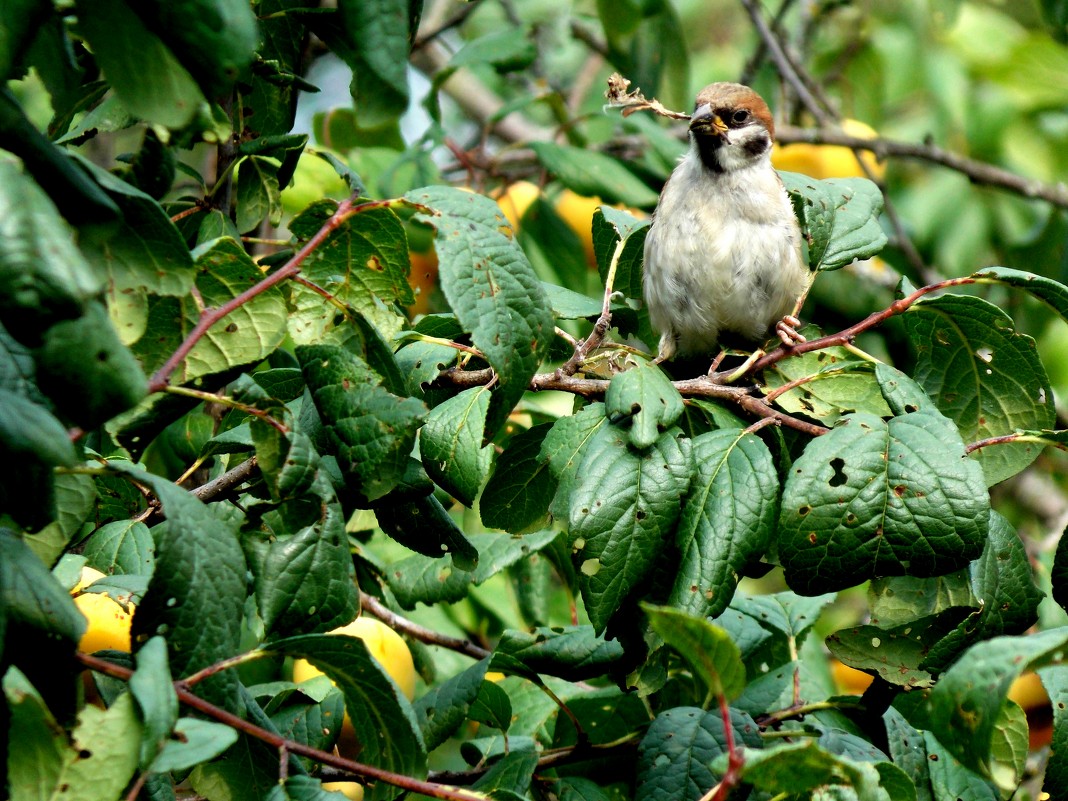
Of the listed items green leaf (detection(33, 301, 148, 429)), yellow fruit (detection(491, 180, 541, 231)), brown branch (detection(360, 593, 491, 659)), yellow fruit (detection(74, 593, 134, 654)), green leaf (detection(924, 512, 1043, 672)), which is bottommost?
brown branch (detection(360, 593, 491, 659))

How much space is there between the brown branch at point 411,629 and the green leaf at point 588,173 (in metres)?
1.28

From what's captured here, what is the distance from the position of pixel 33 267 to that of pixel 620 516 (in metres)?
0.81

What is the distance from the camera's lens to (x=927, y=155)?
12.7ft

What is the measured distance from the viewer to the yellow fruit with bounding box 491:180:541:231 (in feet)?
11.4

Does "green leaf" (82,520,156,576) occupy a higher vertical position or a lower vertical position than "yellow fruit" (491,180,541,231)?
higher

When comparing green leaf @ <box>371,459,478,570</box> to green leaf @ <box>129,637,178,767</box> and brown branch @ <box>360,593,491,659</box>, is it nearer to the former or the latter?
green leaf @ <box>129,637,178,767</box>

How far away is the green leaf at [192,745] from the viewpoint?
3.44 ft

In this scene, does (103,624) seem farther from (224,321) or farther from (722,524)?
(722,524)

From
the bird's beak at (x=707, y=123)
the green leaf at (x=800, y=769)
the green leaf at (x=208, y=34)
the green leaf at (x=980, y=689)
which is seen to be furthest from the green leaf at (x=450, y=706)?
the bird's beak at (x=707, y=123)

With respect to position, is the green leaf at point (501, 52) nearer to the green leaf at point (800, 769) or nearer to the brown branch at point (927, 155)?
the brown branch at point (927, 155)

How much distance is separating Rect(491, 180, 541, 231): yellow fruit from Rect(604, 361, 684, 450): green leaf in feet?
6.34

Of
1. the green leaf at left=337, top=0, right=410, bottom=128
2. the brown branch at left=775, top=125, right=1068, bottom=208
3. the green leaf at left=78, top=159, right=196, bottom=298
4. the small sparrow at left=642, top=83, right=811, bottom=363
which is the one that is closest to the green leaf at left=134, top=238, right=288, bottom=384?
the green leaf at left=78, top=159, right=196, bottom=298

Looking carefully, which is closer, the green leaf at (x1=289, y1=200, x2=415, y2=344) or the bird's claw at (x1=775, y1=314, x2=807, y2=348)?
the green leaf at (x1=289, y1=200, x2=415, y2=344)

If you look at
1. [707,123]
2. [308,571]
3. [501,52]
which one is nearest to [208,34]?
[308,571]
